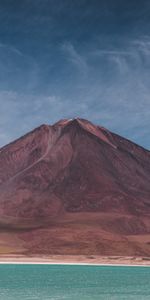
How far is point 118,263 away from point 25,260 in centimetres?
2239

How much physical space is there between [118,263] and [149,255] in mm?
45203

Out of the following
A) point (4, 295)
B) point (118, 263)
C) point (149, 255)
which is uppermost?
point (149, 255)

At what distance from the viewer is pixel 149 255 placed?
184 m

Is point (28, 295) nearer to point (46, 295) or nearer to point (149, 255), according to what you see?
point (46, 295)

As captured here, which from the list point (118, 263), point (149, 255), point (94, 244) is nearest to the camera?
point (118, 263)

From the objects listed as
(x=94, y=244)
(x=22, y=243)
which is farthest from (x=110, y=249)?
(x=22, y=243)

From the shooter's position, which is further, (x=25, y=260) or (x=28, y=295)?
(x=25, y=260)

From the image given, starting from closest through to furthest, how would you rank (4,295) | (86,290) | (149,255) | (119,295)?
1. (4,295)
2. (119,295)
3. (86,290)
4. (149,255)

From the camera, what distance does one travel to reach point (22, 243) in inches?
7830

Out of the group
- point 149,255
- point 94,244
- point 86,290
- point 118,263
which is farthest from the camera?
point 94,244

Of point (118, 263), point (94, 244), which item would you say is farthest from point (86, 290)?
point (94, 244)

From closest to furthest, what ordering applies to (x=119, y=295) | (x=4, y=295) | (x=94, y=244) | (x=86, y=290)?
1. (x=4, y=295)
2. (x=119, y=295)
3. (x=86, y=290)
4. (x=94, y=244)

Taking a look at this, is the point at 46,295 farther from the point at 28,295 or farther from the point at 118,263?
the point at 118,263

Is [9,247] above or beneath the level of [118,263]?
above
